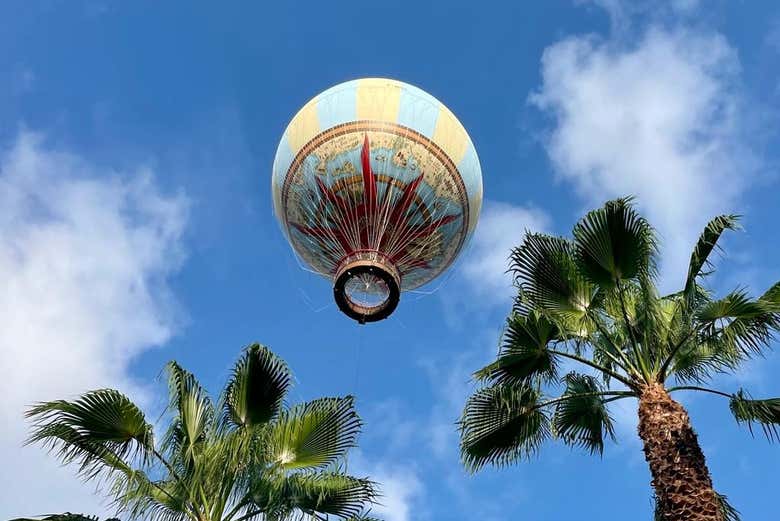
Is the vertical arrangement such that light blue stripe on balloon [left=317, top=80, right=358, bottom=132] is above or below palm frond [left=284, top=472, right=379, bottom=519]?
above

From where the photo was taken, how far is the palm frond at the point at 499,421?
1026 centimetres

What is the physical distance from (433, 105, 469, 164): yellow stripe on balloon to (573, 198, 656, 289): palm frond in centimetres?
634

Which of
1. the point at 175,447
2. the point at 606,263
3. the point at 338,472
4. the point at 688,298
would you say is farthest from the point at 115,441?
the point at 688,298

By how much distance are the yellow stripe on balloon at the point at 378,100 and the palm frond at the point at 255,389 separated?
7218mm

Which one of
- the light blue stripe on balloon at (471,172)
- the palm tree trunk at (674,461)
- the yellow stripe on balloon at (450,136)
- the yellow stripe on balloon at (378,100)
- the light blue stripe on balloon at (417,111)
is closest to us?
the palm tree trunk at (674,461)

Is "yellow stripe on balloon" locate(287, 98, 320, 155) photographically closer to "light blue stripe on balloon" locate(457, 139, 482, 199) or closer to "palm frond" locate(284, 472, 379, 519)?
"light blue stripe on balloon" locate(457, 139, 482, 199)

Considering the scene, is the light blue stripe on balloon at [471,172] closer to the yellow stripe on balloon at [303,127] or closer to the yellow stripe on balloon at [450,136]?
the yellow stripe on balloon at [450,136]

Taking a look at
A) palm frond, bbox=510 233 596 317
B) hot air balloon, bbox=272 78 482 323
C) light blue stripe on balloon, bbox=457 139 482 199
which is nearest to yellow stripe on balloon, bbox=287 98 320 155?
hot air balloon, bbox=272 78 482 323

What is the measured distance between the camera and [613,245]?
10.0 m

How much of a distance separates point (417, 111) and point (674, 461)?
9117mm

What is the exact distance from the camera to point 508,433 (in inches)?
408

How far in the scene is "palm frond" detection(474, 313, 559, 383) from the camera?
10305 mm

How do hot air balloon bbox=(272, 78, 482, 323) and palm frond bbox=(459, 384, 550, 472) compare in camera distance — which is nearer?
palm frond bbox=(459, 384, 550, 472)

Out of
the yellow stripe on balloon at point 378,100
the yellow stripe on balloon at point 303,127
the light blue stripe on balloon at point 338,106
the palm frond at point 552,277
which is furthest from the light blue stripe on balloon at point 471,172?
the palm frond at point 552,277
